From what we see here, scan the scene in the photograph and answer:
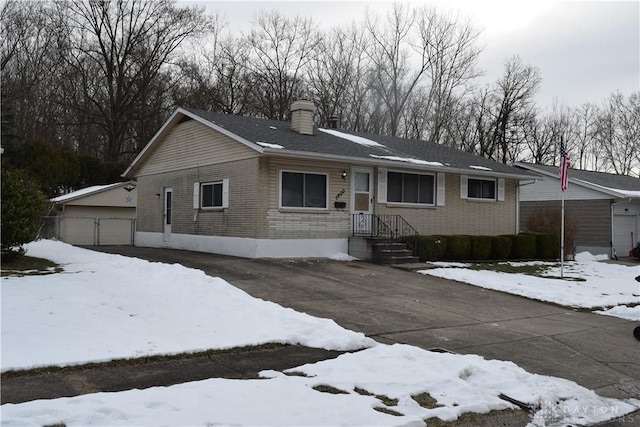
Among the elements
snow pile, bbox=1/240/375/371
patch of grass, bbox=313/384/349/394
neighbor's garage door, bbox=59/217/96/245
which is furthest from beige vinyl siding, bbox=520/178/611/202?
patch of grass, bbox=313/384/349/394

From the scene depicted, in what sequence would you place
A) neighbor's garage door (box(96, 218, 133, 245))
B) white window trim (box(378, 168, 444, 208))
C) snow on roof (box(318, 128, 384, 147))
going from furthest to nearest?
neighbor's garage door (box(96, 218, 133, 245))
snow on roof (box(318, 128, 384, 147))
white window trim (box(378, 168, 444, 208))

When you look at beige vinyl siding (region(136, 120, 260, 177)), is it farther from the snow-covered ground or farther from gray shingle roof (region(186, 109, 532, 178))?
the snow-covered ground

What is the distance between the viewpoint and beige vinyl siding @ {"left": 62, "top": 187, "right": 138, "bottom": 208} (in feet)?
81.0

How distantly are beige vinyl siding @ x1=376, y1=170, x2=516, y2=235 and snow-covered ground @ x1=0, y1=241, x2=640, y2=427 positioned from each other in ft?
31.8

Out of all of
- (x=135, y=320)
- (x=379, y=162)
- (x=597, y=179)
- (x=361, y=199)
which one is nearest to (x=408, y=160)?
(x=379, y=162)

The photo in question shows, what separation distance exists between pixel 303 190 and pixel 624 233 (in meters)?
17.2

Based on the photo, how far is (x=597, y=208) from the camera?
2445cm

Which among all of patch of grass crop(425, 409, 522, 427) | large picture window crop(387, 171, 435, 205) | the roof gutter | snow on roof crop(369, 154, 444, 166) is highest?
snow on roof crop(369, 154, 444, 166)

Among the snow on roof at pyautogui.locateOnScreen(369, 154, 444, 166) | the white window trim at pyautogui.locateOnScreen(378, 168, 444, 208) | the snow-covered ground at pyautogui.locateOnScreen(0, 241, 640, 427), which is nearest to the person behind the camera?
the snow-covered ground at pyautogui.locateOnScreen(0, 241, 640, 427)

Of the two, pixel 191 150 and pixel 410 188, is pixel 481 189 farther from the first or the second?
pixel 191 150

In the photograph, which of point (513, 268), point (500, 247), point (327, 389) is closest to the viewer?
point (327, 389)

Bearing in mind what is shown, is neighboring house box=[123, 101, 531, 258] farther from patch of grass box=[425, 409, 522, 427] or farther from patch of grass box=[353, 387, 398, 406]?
patch of grass box=[425, 409, 522, 427]

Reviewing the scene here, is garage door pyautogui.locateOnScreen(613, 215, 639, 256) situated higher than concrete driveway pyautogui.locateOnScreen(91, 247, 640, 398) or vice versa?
garage door pyautogui.locateOnScreen(613, 215, 639, 256)

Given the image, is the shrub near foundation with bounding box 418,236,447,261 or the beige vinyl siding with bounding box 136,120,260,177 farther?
the shrub near foundation with bounding box 418,236,447,261
